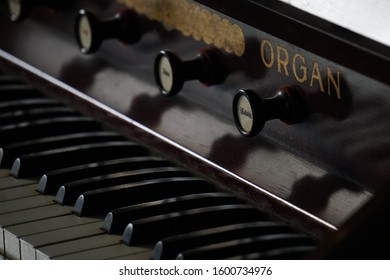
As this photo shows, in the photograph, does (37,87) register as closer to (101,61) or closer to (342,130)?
(101,61)

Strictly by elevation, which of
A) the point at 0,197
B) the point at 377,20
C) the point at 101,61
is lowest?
the point at 0,197

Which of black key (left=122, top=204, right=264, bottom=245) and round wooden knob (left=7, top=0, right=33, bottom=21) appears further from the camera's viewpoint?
round wooden knob (left=7, top=0, right=33, bottom=21)

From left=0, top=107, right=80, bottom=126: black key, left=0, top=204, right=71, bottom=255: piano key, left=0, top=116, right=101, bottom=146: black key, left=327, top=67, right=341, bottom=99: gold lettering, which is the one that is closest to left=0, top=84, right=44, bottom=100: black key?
left=0, top=107, right=80, bottom=126: black key

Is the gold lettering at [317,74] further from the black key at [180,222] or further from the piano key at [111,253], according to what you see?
the piano key at [111,253]

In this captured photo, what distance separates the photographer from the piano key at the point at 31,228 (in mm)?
2707

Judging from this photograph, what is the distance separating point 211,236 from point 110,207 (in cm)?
33

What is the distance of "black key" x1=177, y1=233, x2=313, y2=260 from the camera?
2.51 m

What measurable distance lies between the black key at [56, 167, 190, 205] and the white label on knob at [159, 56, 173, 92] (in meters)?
0.22

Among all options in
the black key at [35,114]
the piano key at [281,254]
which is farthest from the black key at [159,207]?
the black key at [35,114]

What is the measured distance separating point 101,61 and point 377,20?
113cm

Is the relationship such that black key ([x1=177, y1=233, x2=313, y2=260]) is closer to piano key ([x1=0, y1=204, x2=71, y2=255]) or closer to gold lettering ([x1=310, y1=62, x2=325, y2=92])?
gold lettering ([x1=310, y1=62, x2=325, y2=92])
